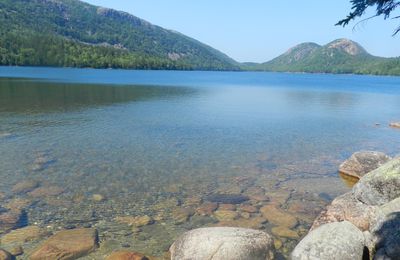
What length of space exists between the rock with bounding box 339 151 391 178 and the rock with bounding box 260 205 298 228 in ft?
26.4

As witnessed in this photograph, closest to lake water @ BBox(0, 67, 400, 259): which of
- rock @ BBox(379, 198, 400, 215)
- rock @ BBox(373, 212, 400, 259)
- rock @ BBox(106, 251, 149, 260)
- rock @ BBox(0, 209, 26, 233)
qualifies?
rock @ BBox(0, 209, 26, 233)

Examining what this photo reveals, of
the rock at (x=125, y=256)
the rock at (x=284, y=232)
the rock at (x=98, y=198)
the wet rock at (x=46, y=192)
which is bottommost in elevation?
the rock at (x=98, y=198)

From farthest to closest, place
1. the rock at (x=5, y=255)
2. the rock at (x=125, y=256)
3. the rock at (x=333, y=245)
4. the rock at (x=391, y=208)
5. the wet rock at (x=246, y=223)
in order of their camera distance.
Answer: the wet rock at (x=246, y=223), the rock at (x=125, y=256), the rock at (x=5, y=255), the rock at (x=391, y=208), the rock at (x=333, y=245)

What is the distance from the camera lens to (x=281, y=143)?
3403 centimetres

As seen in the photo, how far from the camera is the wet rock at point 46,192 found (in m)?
18.6

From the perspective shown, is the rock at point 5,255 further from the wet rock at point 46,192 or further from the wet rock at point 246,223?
the wet rock at point 246,223

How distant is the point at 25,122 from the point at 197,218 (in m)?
29.2

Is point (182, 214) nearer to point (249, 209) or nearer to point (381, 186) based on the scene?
point (249, 209)

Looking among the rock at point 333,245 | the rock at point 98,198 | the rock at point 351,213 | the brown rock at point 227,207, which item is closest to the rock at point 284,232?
the rock at point 351,213

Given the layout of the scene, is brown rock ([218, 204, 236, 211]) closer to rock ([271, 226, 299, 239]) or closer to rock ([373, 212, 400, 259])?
rock ([271, 226, 299, 239])

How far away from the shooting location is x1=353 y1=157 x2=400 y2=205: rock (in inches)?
580

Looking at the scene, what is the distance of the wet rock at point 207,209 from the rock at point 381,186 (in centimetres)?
634

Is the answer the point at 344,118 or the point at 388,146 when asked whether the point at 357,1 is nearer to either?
the point at 388,146

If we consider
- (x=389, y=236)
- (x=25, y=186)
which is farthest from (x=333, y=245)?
(x=25, y=186)
